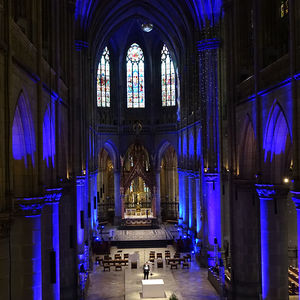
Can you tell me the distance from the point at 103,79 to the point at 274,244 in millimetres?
36042

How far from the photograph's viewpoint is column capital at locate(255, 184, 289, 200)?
16844 mm

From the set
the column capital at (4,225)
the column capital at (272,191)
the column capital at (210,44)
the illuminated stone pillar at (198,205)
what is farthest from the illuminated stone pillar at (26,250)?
the illuminated stone pillar at (198,205)

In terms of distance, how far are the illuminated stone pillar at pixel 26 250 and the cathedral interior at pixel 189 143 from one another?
0.10 feet

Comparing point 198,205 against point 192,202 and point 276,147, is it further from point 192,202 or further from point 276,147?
point 276,147

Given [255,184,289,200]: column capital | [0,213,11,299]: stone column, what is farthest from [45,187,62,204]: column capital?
[255,184,289,200]: column capital

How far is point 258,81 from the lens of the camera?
56.6ft

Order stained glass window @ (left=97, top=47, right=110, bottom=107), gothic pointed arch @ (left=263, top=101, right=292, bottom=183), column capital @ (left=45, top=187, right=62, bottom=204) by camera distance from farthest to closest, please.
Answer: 1. stained glass window @ (left=97, top=47, right=110, bottom=107)
2. gothic pointed arch @ (left=263, top=101, right=292, bottom=183)
3. column capital @ (left=45, top=187, right=62, bottom=204)

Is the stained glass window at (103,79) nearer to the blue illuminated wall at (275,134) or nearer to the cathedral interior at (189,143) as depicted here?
the cathedral interior at (189,143)

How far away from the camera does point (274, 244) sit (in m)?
17.4

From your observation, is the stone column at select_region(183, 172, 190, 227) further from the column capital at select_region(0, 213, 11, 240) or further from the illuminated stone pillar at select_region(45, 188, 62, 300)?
the column capital at select_region(0, 213, 11, 240)

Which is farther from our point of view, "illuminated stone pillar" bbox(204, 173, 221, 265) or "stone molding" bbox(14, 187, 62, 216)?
"illuminated stone pillar" bbox(204, 173, 221, 265)

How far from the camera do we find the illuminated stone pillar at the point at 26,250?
12.6 metres

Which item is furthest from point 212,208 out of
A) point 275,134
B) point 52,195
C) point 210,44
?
point 52,195

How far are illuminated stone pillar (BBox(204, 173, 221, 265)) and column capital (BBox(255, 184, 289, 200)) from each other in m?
12.4
